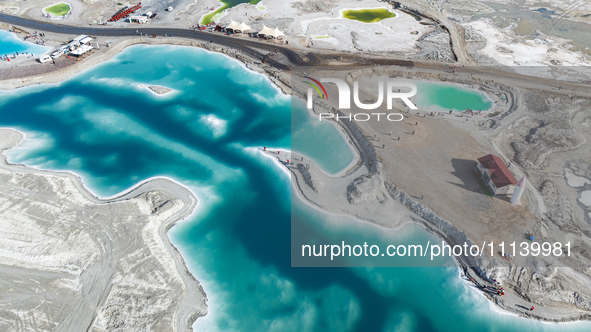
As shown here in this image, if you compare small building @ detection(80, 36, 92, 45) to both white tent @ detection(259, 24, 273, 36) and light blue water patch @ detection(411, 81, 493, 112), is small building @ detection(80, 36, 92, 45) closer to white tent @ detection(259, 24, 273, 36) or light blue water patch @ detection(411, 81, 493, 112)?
white tent @ detection(259, 24, 273, 36)

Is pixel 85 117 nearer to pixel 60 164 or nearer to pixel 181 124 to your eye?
pixel 60 164

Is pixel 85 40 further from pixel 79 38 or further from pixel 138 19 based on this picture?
pixel 138 19

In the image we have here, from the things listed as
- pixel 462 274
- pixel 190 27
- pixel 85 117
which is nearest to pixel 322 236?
pixel 462 274

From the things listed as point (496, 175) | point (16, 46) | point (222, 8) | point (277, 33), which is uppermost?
point (222, 8)

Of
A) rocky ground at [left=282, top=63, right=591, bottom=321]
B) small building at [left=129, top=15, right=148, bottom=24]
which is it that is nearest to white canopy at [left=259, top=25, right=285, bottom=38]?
rocky ground at [left=282, top=63, right=591, bottom=321]

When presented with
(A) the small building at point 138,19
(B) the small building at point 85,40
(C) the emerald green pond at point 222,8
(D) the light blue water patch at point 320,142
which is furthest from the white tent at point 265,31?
(B) the small building at point 85,40

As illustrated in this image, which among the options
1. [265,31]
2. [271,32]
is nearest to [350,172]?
[271,32]

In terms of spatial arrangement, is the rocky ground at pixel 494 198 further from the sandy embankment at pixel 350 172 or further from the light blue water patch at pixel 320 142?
the light blue water patch at pixel 320 142
